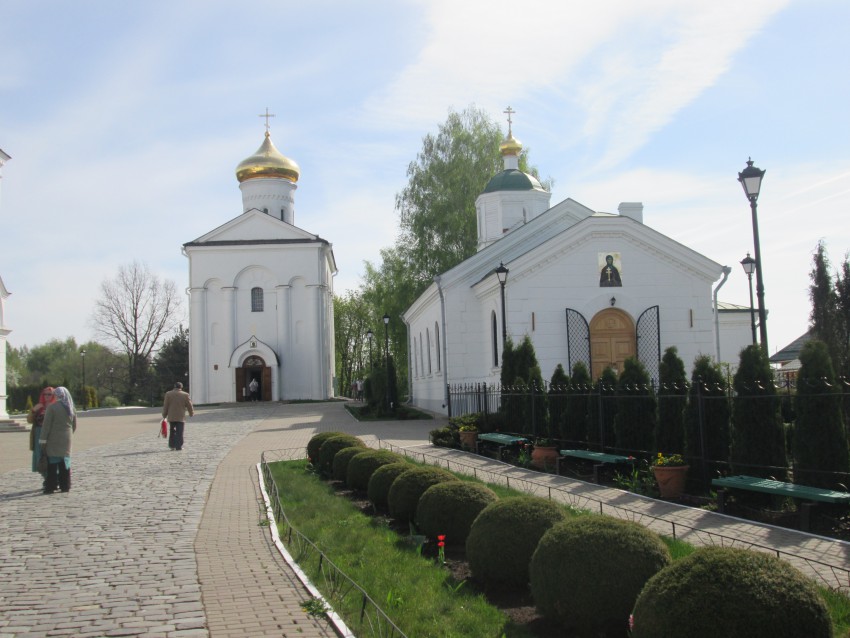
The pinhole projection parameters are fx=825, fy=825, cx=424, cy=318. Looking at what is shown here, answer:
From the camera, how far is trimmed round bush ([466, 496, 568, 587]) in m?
6.32

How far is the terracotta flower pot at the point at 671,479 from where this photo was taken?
33.9 feet

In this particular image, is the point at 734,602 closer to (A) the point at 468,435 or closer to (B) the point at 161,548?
(B) the point at 161,548

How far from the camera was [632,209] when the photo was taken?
2730 cm

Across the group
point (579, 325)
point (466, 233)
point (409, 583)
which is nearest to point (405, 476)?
point (409, 583)

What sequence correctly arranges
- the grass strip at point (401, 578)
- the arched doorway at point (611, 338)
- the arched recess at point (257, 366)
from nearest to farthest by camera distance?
the grass strip at point (401, 578) → the arched doorway at point (611, 338) → the arched recess at point (257, 366)

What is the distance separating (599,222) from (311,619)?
19.8 meters

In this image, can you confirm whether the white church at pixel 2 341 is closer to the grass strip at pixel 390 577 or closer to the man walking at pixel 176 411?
the man walking at pixel 176 411

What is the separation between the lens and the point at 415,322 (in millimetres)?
37531

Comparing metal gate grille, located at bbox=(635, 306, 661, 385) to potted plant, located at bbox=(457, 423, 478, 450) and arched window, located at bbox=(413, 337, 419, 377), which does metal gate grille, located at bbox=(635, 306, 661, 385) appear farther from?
arched window, located at bbox=(413, 337, 419, 377)

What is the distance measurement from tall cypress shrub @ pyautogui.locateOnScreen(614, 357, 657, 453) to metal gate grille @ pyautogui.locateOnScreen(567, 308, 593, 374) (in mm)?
11017

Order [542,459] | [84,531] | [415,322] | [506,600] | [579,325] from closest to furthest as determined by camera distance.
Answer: [506,600] < [84,531] < [542,459] < [579,325] < [415,322]

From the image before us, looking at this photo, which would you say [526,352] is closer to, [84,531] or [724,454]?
[724,454]

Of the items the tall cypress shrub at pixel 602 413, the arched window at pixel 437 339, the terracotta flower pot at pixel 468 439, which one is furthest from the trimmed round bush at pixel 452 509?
the arched window at pixel 437 339

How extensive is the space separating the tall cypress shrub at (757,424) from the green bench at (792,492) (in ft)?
0.96
